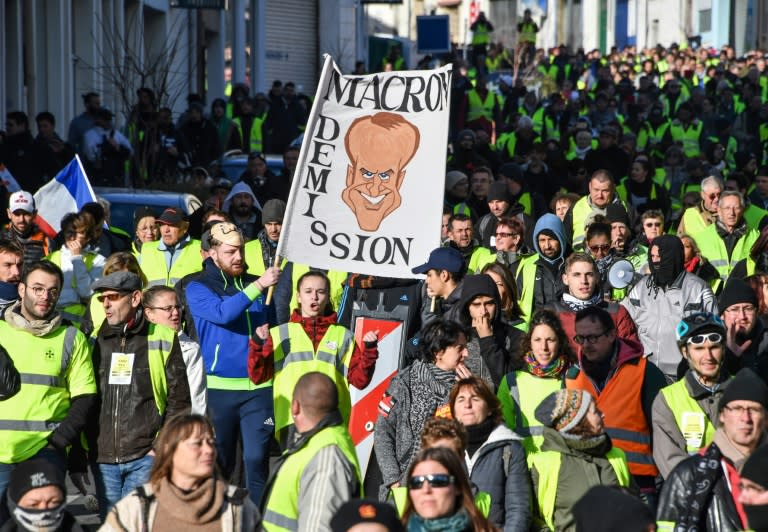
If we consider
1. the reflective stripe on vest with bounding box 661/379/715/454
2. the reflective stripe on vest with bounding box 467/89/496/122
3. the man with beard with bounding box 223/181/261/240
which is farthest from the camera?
the reflective stripe on vest with bounding box 467/89/496/122

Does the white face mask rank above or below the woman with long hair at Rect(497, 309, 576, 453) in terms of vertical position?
below

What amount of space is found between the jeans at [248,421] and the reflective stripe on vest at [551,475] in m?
2.46

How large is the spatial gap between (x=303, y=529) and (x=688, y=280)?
4.74 m

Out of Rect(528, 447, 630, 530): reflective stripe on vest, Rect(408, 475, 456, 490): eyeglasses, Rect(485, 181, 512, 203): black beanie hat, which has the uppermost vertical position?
Rect(485, 181, 512, 203): black beanie hat

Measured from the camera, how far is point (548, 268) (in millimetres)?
11719

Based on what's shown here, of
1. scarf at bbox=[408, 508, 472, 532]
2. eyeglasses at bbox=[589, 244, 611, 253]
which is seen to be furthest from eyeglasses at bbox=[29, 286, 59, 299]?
eyeglasses at bbox=[589, 244, 611, 253]

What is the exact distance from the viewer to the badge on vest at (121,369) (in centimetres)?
877

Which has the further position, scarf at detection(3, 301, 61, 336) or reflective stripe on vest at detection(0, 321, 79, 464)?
scarf at detection(3, 301, 61, 336)

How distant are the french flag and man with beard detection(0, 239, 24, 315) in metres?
3.14

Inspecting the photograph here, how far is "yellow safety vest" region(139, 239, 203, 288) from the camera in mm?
12336

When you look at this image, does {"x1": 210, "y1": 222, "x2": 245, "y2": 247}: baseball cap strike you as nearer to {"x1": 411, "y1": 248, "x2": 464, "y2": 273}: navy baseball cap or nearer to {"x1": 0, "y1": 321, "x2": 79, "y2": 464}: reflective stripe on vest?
{"x1": 411, "y1": 248, "x2": 464, "y2": 273}: navy baseball cap

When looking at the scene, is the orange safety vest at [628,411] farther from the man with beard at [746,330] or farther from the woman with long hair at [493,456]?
the man with beard at [746,330]

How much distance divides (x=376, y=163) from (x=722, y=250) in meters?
3.56

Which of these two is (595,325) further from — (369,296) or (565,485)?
(369,296)
